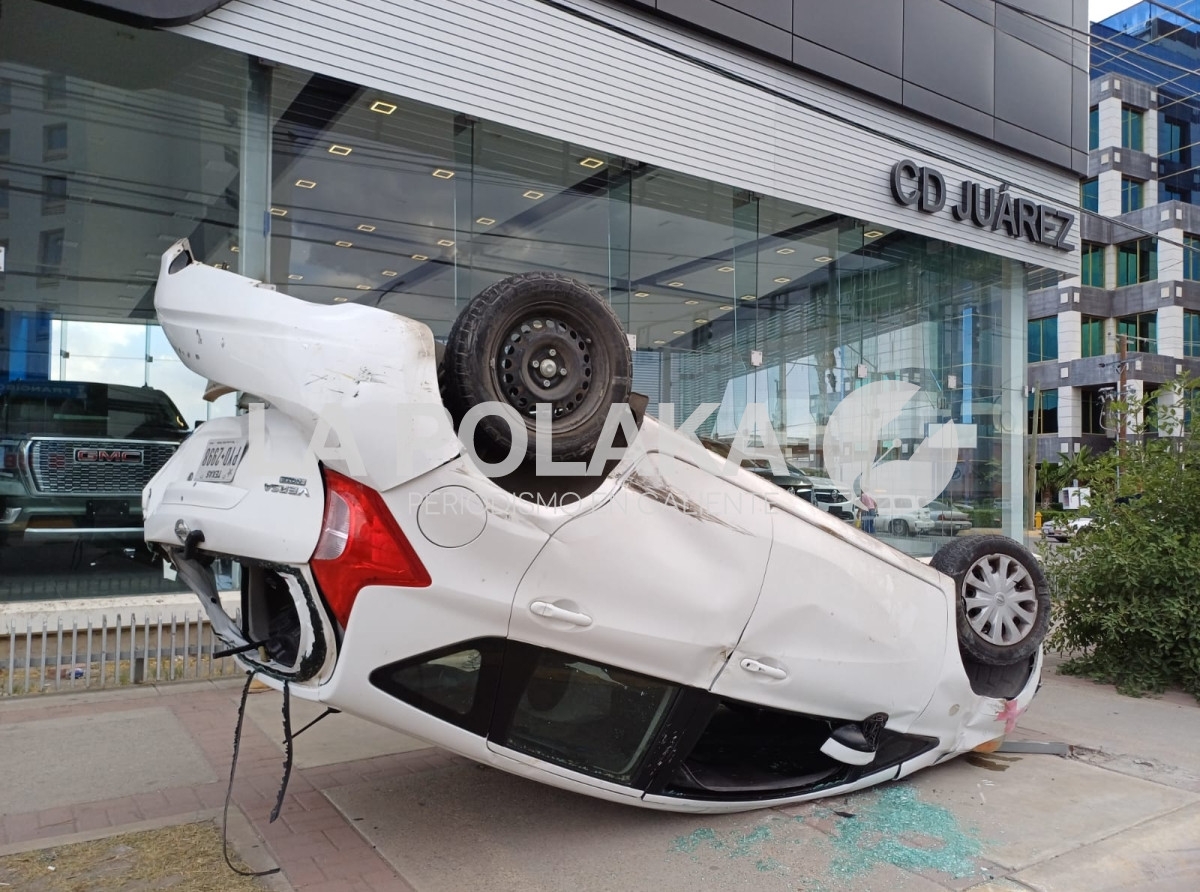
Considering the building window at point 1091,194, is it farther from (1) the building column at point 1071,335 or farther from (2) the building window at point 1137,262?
(1) the building column at point 1071,335

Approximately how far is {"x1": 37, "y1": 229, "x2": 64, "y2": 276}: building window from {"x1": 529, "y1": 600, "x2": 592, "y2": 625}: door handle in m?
7.88

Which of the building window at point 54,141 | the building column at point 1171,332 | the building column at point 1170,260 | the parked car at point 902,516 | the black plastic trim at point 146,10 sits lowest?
the parked car at point 902,516

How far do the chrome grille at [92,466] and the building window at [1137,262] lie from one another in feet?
158

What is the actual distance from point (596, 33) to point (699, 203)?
115 inches

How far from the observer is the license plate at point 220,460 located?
3.54 m

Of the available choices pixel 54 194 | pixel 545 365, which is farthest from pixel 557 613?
pixel 54 194

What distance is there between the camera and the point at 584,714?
379 cm

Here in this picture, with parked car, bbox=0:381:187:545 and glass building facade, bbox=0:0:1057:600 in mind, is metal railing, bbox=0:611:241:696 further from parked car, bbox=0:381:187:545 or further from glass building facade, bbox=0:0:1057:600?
parked car, bbox=0:381:187:545

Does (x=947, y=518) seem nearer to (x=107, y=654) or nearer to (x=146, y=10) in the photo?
(x=107, y=654)

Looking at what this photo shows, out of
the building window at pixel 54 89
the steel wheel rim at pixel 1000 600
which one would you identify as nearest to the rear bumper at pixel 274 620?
the steel wheel rim at pixel 1000 600

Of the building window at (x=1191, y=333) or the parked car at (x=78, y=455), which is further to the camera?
the building window at (x=1191, y=333)

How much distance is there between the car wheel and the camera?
474 cm

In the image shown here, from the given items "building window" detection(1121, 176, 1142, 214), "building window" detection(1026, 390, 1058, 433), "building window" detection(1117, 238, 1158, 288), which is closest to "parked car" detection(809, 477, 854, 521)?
"building window" detection(1026, 390, 1058, 433)

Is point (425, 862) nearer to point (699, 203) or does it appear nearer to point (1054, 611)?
point (1054, 611)
